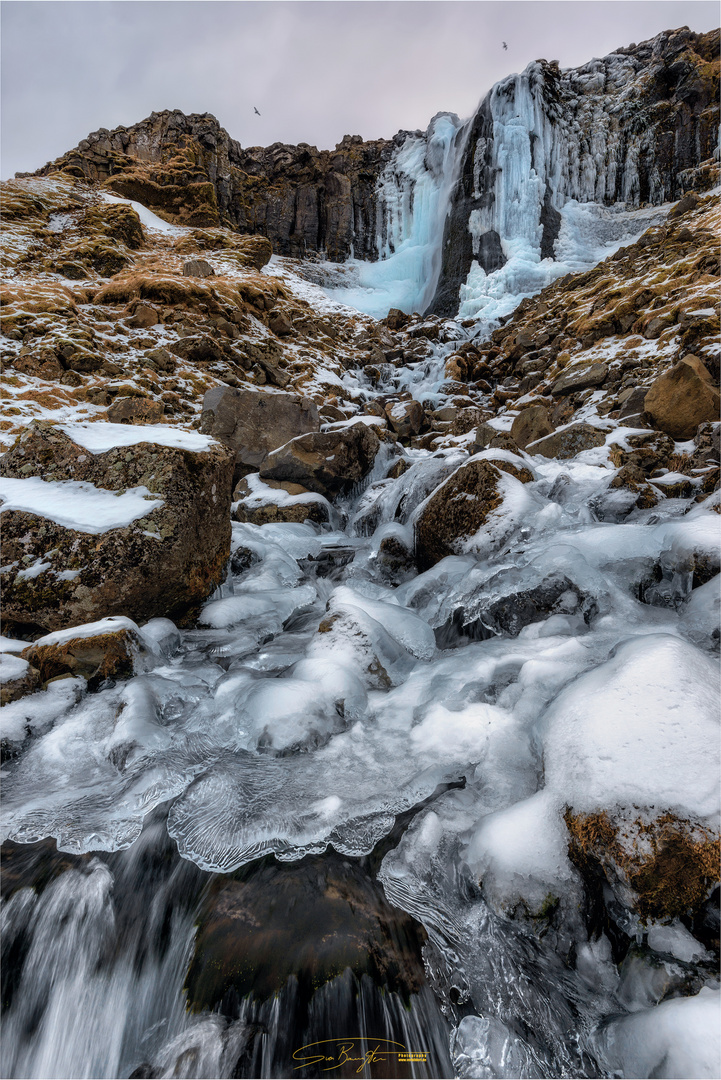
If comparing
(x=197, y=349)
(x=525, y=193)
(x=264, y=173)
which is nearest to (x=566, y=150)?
(x=525, y=193)

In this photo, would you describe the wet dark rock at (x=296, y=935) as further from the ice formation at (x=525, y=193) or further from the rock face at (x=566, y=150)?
the rock face at (x=566, y=150)

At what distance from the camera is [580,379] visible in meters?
10.2

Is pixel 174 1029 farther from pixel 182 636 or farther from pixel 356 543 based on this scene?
pixel 356 543

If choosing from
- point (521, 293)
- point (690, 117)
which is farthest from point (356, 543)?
point (690, 117)

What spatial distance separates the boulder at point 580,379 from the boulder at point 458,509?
659 cm

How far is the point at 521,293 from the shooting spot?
2286cm

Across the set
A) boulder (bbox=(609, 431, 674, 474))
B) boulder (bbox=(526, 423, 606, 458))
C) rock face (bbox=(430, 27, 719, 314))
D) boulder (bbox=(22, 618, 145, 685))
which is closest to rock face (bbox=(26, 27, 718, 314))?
rock face (bbox=(430, 27, 719, 314))

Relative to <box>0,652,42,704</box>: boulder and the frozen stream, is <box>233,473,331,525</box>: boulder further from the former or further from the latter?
<box>0,652,42,704</box>: boulder

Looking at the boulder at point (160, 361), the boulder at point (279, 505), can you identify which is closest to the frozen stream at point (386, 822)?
the boulder at point (279, 505)

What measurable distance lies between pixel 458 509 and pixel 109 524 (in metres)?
3.22

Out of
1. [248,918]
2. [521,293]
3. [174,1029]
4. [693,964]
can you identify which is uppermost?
[521,293]

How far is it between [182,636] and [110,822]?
6.24 ft

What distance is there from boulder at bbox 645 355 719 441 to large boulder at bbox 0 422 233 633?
243 inches

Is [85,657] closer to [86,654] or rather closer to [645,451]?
[86,654]
